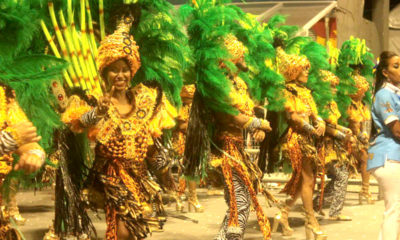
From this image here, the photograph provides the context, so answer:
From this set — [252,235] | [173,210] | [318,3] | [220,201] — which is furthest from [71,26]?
[318,3]

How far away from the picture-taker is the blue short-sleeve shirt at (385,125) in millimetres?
5441

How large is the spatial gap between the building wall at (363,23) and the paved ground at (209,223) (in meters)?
4.17

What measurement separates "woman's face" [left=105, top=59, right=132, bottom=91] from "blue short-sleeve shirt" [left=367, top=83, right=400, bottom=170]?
2.25m

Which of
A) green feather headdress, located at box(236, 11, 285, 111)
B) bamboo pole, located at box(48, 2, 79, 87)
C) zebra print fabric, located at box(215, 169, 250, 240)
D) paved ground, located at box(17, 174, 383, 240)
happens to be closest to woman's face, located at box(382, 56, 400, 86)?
green feather headdress, located at box(236, 11, 285, 111)

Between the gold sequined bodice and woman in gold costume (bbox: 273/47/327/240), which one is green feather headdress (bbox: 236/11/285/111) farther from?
the gold sequined bodice

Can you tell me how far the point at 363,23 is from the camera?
A: 14016mm

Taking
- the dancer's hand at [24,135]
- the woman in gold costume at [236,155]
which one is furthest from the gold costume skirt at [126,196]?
the woman in gold costume at [236,155]

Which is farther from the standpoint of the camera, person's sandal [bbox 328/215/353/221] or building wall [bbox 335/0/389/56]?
building wall [bbox 335/0/389/56]

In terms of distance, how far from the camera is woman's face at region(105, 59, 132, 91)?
4.48 metres

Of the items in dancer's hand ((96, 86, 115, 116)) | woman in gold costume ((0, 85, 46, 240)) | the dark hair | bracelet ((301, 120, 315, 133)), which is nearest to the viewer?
woman in gold costume ((0, 85, 46, 240))

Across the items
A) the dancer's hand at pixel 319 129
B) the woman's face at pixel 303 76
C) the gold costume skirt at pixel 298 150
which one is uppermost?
the woman's face at pixel 303 76

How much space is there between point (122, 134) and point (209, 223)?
13.0ft

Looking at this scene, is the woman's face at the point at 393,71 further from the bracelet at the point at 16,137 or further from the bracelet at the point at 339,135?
the bracelet at the point at 16,137

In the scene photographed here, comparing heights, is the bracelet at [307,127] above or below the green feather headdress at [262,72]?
below
